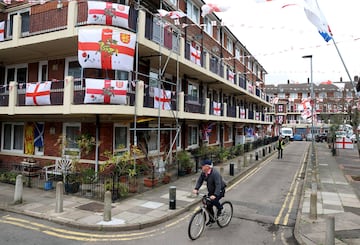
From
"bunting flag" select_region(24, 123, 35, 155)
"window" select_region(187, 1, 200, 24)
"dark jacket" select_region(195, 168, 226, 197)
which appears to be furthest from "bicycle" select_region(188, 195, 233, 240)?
"window" select_region(187, 1, 200, 24)

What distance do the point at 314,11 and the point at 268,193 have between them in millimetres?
7349

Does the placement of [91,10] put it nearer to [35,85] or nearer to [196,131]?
[35,85]

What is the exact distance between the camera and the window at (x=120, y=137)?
1368cm

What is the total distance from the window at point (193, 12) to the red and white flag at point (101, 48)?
11577mm

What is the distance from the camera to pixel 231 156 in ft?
77.6

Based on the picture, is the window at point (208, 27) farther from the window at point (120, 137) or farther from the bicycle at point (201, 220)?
the bicycle at point (201, 220)

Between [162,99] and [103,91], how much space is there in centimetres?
379

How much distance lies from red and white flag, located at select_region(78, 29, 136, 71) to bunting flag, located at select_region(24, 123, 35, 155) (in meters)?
7.17

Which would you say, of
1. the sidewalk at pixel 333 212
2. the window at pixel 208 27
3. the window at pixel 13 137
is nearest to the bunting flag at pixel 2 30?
the window at pixel 13 137

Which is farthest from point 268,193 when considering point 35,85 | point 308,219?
point 35,85

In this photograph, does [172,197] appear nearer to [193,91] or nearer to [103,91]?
[103,91]

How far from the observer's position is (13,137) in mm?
16672

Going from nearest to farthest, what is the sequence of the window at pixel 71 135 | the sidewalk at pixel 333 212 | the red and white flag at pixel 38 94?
the sidewalk at pixel 333 212 < the red and white flag at pixel 38 94 < the window at pixel 71 135

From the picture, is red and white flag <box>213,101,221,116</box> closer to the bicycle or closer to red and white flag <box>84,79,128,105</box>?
red and white flag <box>84,79,128,105</box>
